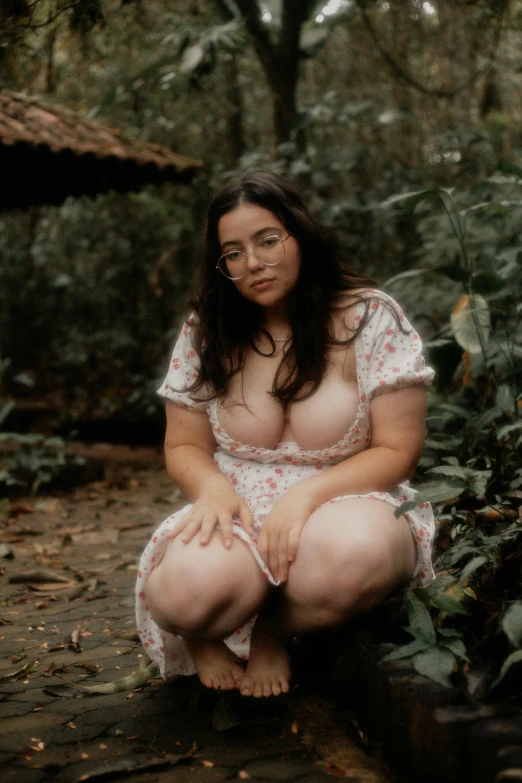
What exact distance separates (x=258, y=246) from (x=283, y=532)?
2.52 feet

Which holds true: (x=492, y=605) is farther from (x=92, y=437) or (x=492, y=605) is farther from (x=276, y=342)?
(x=92, y=437)

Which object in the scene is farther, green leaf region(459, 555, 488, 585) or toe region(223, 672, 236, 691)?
toe region(223, 672, 236, 691)

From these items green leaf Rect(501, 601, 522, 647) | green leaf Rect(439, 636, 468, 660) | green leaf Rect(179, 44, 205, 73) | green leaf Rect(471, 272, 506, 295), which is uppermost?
green leaf Rect(179, 44, 205, 73)

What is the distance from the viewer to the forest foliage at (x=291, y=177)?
3.35m

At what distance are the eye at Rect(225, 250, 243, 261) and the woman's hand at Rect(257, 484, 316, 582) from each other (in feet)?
2.19

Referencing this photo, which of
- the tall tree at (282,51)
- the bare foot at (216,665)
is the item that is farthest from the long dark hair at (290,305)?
the tall tree at (282,51)

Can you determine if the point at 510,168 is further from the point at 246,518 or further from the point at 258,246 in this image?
the point at 246,518

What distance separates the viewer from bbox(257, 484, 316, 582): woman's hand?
1.91 m

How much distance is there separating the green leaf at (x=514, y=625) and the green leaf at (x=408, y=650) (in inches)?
9.1

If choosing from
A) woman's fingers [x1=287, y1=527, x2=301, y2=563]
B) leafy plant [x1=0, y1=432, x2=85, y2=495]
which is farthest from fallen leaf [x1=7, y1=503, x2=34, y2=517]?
woman's fingers [x1=287, y1=527, x2=301, y2=563]

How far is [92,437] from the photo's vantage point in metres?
8.86

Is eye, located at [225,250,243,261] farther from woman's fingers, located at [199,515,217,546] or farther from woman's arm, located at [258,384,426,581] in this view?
woman's fingers, located at [199,515,217,546]

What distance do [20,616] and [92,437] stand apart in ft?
19.5

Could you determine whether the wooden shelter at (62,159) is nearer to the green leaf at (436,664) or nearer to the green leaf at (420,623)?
the green leaf at (420,623)
